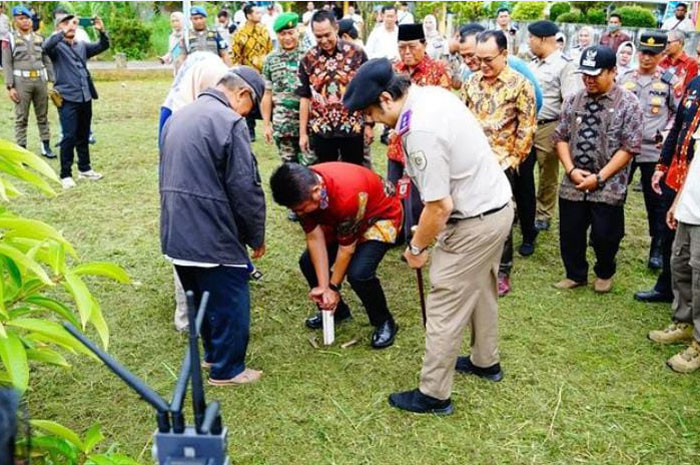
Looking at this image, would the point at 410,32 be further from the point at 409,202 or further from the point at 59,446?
the point at 59,446

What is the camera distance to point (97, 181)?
7195mm

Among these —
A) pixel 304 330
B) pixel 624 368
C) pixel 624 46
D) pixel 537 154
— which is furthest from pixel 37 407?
pixel 624 46

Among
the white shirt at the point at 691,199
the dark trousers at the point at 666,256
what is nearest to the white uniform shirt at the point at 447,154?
the white shirt at the point at 691,199

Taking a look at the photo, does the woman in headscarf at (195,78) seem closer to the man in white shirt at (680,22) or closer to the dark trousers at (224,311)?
the dark trousers at (224,311)

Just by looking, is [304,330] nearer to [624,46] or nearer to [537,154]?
[537,154]

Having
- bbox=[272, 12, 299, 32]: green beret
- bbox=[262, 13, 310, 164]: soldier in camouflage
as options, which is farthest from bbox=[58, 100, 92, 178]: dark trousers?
bbox=[272, 12, 299, 32]: green beret

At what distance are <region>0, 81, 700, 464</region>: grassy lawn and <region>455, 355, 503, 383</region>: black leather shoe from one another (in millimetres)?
68

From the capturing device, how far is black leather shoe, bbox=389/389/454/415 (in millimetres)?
3236

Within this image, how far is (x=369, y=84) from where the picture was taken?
2738 millimetres

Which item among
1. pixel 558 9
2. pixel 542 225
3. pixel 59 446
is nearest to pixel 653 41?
pixel 542 225

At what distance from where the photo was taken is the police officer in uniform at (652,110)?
16.6ft

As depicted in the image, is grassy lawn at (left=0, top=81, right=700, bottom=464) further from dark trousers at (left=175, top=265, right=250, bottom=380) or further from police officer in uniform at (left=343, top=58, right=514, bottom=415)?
police officer in uniform at (left=343, top=58, right=514, bottom=415)

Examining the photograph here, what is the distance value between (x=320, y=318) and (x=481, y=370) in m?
1.12

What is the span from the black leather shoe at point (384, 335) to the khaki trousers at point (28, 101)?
18.9 feet
